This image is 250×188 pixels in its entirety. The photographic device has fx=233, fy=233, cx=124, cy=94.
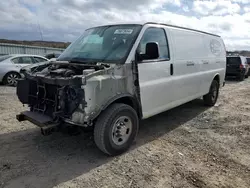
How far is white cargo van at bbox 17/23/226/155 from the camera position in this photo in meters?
3.36

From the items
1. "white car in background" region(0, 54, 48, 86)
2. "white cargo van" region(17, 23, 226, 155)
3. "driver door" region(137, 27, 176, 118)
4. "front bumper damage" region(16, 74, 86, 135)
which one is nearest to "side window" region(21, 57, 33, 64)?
"white car in background" region(0, 54, 48, 86)

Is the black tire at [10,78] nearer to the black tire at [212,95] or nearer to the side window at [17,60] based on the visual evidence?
the side window at [17,60]

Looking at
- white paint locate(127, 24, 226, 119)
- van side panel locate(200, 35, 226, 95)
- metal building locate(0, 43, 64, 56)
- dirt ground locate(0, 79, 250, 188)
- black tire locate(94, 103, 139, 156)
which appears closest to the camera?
dirt ground locate(0, 79, 250, 188)

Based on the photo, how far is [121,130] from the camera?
12.5 ft

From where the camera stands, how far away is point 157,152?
404 centimetres

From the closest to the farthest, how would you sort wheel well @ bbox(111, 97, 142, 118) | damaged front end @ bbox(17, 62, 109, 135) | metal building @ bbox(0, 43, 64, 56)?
damaged front end @ bbox(17, 62, 109, 135) → wheel well @ bbox(111, 97, 142, 118) → metal building @ bbox(0, 43, 64, 56)

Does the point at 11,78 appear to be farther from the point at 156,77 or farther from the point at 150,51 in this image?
the point at 150,51

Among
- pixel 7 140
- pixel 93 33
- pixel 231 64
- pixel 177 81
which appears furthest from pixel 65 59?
pixel 231 64

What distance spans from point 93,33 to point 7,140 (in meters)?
2.65

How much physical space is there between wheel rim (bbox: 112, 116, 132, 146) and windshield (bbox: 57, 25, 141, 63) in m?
0.97

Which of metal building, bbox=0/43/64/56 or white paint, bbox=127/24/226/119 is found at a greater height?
metal building, bbox=0/43/64/56

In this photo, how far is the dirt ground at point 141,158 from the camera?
125 inches

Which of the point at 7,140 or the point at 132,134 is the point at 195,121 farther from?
the point at 7,140

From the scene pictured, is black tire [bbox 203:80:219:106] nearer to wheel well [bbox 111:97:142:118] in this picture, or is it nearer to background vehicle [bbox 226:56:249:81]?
wheel well [bbox 111:97:142:118]
